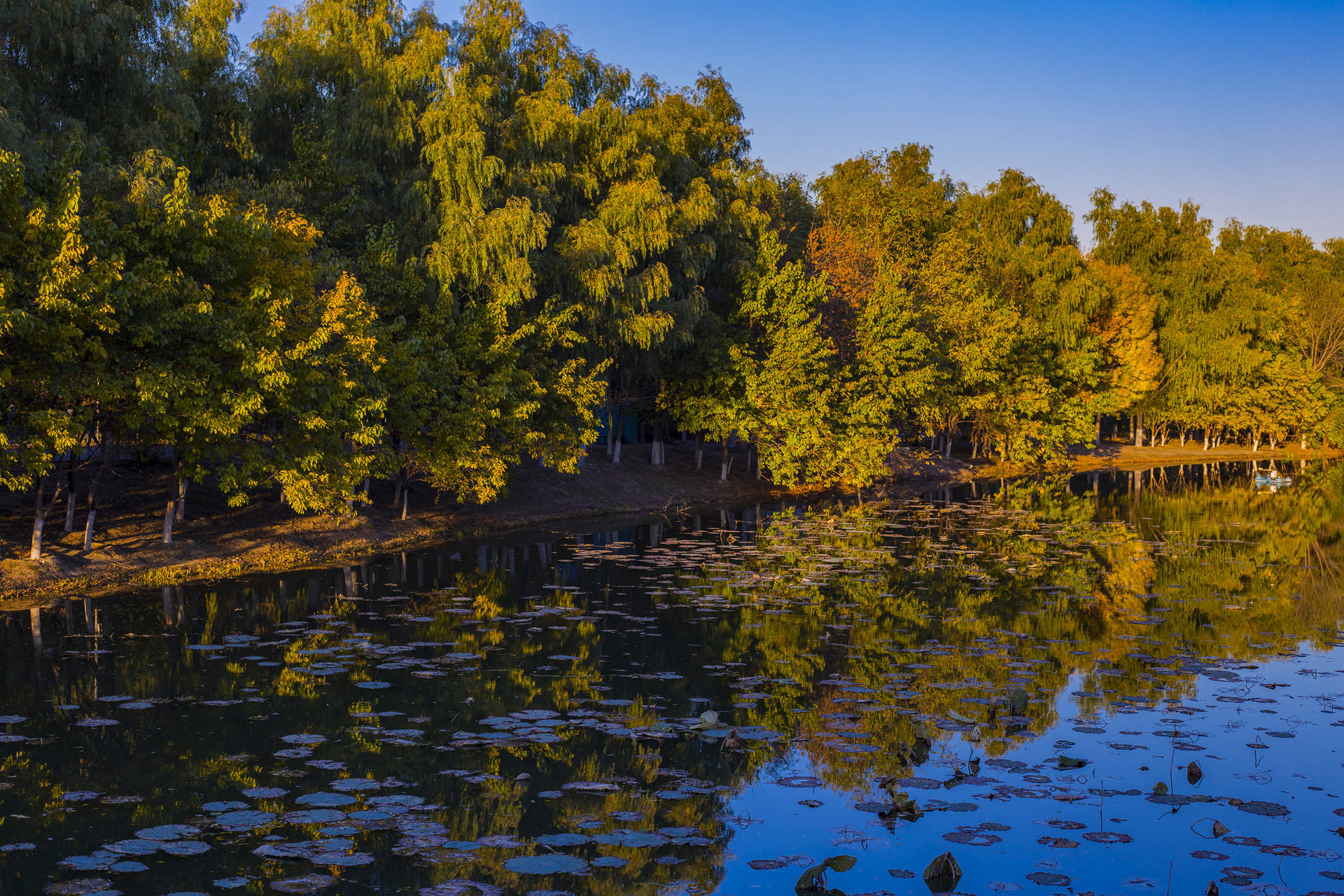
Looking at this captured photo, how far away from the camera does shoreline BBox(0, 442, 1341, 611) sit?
704 inches

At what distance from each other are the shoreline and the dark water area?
4.55 ft

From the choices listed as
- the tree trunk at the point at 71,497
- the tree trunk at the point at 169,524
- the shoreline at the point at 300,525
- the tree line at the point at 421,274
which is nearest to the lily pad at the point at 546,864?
the tree line at the point at 421,274

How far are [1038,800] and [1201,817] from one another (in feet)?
3.79

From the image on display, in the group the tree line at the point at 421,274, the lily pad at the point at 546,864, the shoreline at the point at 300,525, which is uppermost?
the tree line at the point at 421,274

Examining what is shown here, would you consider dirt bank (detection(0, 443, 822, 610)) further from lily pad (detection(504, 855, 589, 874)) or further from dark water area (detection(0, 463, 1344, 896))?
lily pad (detection(504, 855, 589, 874))

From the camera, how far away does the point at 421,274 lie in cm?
2620

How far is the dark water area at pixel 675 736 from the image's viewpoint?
22.6ft

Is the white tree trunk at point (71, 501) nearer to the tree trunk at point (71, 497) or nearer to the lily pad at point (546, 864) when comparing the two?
the tree trunk at point (71, 497)

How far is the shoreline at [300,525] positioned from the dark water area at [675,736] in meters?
1.39

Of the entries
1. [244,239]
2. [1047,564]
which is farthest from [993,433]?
[244,239]

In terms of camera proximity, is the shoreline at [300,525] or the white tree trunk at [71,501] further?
the white tree trunk at [71,501]

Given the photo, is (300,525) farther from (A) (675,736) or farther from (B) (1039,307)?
(B) (1039,307)

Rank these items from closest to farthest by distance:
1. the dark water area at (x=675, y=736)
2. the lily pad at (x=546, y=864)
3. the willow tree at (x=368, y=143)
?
the lily pad at (x=546, y=864)
the dark water area at (x=675, y=736)
the willow tree at (x=368, y=143)

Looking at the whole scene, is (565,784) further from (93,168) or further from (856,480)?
(856,480)
